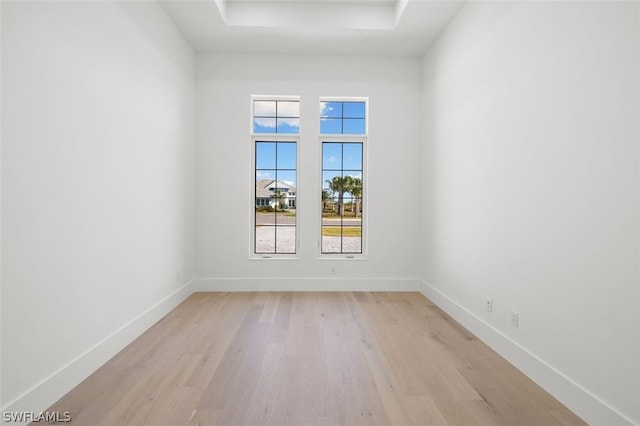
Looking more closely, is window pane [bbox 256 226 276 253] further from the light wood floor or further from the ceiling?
the ceiling

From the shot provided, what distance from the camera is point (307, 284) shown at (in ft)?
14.5

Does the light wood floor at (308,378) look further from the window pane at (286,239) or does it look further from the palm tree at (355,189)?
the palm tree at (355,189)

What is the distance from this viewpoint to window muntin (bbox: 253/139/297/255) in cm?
456

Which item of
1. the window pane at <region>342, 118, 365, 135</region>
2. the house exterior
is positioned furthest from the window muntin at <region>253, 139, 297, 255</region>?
the window pane at <region>342, 118, 365, 135</region>

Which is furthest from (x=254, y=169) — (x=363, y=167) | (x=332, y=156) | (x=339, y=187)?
(x=363, y=167)

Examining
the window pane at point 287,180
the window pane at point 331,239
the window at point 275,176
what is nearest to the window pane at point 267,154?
the window at point 275,176

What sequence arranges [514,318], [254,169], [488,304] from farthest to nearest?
[254,169]
[488,304]
[514,318]

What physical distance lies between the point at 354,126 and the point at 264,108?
127 centimetres

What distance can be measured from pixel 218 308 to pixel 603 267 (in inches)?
131

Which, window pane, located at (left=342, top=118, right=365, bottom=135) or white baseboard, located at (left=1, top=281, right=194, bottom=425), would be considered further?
window pane, located at (left=342, top=118, right=365, bottom=135)

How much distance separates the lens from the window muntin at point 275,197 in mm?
4559

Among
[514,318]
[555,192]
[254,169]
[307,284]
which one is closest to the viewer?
[555,192]

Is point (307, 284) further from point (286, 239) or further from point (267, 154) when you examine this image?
point (267, 154)

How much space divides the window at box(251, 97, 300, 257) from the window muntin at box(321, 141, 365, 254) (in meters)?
0.43
